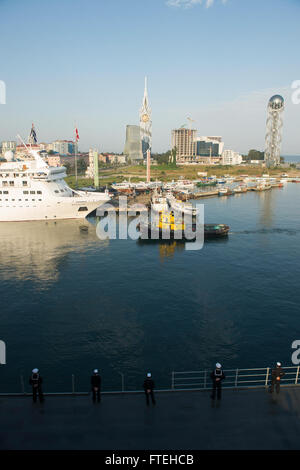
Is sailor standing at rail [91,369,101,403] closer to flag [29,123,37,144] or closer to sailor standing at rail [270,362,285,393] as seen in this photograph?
sailor standing at rail [270,362,285,393]

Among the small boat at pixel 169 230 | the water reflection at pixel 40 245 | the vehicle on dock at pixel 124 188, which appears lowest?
the water reflection at pixel 40 245

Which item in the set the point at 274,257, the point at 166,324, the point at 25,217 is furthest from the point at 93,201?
the point at 166,324

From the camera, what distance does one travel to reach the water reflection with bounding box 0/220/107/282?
34250mm

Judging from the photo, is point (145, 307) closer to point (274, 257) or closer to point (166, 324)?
point (166, 324)

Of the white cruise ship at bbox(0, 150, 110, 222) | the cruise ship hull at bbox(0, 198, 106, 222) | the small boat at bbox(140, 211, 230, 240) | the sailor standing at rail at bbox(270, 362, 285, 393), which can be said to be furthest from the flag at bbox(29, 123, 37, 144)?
the sailor standing at rail at bbox(270, 362, 285, 393)

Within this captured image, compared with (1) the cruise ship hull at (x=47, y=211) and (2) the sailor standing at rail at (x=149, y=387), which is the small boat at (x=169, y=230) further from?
(2) the sailor standing at rail at (x=149, y=387)

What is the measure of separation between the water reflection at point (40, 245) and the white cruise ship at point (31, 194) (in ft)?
6.27

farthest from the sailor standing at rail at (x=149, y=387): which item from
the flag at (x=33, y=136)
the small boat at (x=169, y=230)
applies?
the flag at (x=33, y=136)

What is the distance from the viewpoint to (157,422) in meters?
9.99

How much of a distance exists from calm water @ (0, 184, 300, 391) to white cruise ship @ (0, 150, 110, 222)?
14281 millimetres

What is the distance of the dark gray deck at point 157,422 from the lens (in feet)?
30.3

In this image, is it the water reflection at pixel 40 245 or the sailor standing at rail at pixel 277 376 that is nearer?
the sailor standing at rail at pixel 277 376

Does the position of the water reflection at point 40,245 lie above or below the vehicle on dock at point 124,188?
below

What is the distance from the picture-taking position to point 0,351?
64.5 ft
